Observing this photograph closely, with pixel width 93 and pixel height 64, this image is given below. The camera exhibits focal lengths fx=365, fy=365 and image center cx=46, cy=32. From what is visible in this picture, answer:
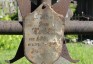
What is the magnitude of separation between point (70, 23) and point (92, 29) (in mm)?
102

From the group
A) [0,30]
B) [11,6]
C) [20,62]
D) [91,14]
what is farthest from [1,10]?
[0,30]

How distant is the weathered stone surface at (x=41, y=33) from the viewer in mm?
1381

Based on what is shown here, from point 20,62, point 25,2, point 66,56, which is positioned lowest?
point 20,62

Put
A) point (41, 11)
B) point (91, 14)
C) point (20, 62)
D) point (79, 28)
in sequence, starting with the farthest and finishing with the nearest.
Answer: point (91, 14) < point (20, 62) < point (79, 28) < point (41, 11)

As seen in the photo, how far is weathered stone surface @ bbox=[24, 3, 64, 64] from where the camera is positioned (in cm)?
138

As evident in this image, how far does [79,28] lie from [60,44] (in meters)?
0.13

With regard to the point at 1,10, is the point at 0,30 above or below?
above

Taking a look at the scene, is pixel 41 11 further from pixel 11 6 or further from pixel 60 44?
pixel 11 6

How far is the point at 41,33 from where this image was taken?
138 cm

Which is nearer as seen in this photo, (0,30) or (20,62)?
(0,30)

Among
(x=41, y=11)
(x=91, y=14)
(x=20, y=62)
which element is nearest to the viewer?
(x=41, y=11)

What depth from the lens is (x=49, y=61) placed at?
4.55ft

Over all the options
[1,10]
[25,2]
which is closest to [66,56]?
[25,2]

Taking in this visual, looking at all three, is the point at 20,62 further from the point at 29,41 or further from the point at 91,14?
the point at 91,14
